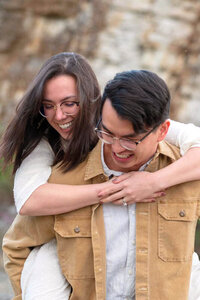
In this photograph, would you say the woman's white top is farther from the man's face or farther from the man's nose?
the man's nose

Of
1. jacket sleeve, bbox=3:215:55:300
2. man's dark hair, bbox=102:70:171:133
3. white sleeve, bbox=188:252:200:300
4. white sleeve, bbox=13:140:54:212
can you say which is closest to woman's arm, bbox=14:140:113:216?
white sleeve, bbox=13:140:54:212

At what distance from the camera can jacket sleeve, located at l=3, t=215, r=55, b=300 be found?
296 centimetres

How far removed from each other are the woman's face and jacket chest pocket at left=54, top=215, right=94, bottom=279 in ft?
1.50

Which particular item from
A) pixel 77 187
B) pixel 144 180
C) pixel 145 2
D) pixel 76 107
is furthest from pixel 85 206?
pixel 145 2

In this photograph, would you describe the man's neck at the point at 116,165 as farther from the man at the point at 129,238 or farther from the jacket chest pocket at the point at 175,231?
the jacket chest pocket at the point at 175,231

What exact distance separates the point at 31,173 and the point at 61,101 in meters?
0.38

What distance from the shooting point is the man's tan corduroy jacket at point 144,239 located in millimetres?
2793

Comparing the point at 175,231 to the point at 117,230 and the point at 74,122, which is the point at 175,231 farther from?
the point at 74,122

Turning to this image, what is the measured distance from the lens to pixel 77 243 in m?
2.86

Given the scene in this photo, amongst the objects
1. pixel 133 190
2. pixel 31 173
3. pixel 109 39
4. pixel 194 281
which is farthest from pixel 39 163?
pixel 109 39

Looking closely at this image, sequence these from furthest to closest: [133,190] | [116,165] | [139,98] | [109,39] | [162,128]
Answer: [109,39] → [116,165] → [133,190] → [162,128] → [139,98]

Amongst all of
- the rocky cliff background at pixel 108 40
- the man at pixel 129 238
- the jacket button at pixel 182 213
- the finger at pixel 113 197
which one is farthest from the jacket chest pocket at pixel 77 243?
the rocky cliff background at pixel 108 40

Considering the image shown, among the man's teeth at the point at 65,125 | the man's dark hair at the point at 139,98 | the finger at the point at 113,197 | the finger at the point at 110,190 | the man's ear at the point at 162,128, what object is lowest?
the finger at the point at 113,197

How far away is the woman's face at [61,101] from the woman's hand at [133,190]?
0.41 m
